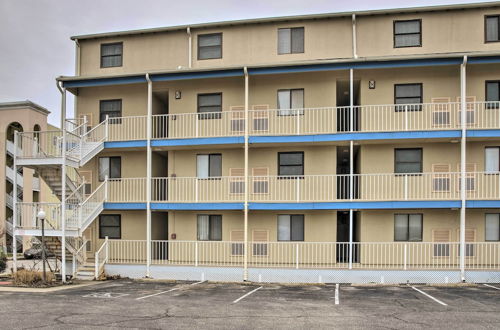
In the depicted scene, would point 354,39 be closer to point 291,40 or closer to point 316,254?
point 291,40

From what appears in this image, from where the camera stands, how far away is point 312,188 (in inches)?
674

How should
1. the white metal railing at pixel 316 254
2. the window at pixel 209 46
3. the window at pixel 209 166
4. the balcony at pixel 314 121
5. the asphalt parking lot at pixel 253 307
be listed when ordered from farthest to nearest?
the window at pixel 209 46 → the window at pixel 209 166 → the balcony at pixel 314 121 → the white metal railing at pixel 316 254 → the asphalt parking lot at pixel 253 307

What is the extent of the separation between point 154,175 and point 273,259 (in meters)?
7.04

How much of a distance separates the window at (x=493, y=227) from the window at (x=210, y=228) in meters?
11.0

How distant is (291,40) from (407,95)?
556cm

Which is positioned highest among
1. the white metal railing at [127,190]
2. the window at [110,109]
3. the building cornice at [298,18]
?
the building cornice at [298,18]

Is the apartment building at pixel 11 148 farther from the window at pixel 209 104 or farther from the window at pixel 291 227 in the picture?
the window at pixel 291 227

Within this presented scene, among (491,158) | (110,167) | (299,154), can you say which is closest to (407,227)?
(491,158)

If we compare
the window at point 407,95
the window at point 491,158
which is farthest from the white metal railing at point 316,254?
the window at point 407,95

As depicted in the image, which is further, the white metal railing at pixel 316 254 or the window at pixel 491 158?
the window at pixel 491 158

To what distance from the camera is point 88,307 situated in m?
11.8

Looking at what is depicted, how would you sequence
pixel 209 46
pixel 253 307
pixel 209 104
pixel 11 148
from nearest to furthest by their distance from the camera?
pixel 253 307 < pixel 209 104 < pixel 209 46 < pixel 11 148

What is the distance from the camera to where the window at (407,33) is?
17984 mm

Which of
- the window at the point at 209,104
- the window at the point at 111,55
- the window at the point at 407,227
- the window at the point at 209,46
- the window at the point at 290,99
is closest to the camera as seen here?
the window at the point at 407,227
